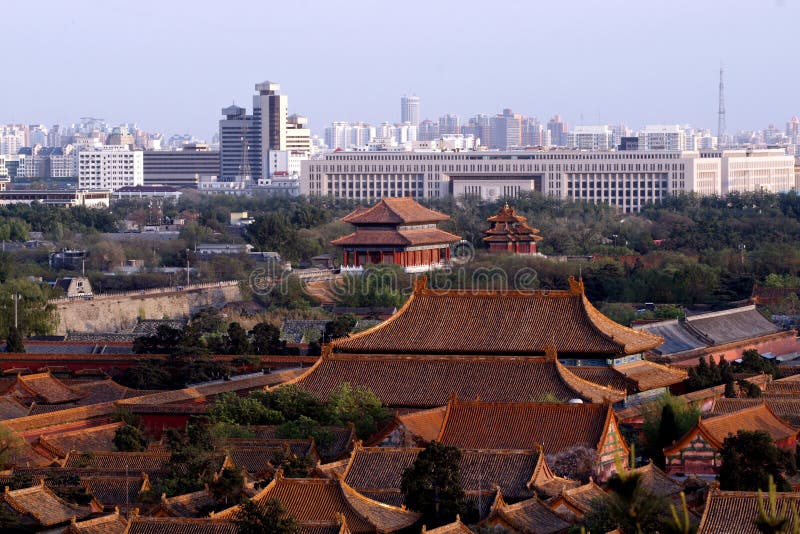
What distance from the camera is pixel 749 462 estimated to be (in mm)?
26984

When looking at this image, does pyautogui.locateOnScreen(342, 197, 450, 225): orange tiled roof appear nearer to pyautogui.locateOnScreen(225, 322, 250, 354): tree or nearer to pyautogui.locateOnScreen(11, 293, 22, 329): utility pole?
pyautogui.locateOnScreen(11, 293, 22, 329): utility pole

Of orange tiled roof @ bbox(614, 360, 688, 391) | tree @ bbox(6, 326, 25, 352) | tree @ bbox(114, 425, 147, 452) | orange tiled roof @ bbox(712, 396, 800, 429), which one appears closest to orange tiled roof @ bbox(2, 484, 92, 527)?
tree @ bbox(114, 425, 147, 452)

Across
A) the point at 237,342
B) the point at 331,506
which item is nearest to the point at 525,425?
the point at 331,506

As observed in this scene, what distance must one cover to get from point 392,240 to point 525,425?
4108 centimetres

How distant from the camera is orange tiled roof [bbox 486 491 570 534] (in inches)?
966

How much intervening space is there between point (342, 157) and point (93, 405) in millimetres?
98292

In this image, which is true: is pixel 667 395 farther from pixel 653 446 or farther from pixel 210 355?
pixel 210 355

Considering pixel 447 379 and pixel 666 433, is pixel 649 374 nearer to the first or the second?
pixel 447 379

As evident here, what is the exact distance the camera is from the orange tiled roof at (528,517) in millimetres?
24531

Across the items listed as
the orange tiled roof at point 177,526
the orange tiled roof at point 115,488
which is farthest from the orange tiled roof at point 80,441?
the orange tiled roof at point 177,526

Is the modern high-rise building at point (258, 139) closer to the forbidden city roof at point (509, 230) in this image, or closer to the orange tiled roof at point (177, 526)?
the forbidden city roof at point (509, 230)

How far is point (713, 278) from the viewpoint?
61625 millimetres

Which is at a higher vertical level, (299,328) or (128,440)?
(128,440)

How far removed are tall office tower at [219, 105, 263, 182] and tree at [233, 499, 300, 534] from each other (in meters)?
151
